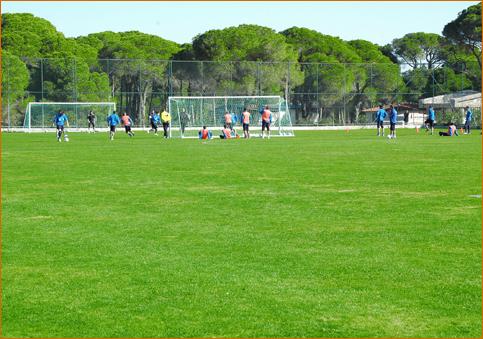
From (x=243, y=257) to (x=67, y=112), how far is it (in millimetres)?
61249

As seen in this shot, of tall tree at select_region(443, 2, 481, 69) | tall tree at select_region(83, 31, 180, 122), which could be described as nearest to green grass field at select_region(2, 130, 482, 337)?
tall tree at select_region(83, 31, 180, 122)

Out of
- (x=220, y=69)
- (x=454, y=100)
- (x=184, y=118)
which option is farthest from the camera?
(x=454, y=100)

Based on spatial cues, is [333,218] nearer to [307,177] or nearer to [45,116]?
[307,177]

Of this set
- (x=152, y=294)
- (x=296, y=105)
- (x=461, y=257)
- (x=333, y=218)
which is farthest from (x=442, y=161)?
(x=296, y=105)

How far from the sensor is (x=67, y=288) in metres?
8.87

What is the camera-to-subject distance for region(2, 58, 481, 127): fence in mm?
71938

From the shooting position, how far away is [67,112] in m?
69.8

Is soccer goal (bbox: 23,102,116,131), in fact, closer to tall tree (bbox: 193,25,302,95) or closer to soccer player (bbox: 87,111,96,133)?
soccer player (bbox: 87,111,96,133)

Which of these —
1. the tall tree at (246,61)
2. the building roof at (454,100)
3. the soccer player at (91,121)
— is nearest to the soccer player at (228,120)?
the soccer player at (91,121)

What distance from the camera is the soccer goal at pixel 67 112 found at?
6831 cm

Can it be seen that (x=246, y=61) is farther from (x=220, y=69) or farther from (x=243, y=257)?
(x=243, y=257)

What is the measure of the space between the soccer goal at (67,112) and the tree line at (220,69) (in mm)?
1707

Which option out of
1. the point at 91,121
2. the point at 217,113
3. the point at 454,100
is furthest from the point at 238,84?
the point at 454,100

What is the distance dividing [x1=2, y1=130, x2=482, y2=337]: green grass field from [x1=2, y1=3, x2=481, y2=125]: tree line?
53352 mm
